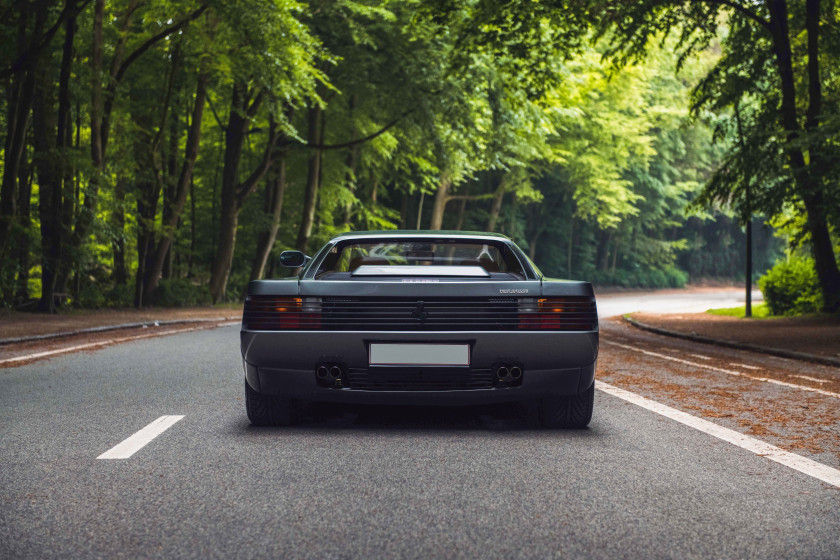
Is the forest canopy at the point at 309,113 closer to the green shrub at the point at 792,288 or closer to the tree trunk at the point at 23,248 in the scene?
the tree trunk at the point at 23,248

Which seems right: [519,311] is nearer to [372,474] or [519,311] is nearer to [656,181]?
[372,474]

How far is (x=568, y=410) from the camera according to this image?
20.4 feet

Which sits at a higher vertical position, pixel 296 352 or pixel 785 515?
pixel 296 352

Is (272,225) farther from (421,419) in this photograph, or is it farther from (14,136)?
(421,419)

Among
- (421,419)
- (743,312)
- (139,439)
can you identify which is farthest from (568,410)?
(743,312)

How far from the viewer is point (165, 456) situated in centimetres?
525

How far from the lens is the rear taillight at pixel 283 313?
5.79m

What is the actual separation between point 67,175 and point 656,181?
38032 millimetres

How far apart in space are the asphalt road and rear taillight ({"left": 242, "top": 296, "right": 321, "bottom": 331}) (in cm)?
72

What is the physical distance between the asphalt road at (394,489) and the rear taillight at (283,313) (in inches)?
28.3

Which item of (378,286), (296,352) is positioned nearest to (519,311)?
(378,286)

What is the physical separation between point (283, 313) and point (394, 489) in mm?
1719

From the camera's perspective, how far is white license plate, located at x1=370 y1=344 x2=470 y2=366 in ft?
18.7

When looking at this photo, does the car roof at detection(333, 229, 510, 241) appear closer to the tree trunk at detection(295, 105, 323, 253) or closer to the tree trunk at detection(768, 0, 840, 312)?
the tree trunk at detection(768, 0, 840, 312)
